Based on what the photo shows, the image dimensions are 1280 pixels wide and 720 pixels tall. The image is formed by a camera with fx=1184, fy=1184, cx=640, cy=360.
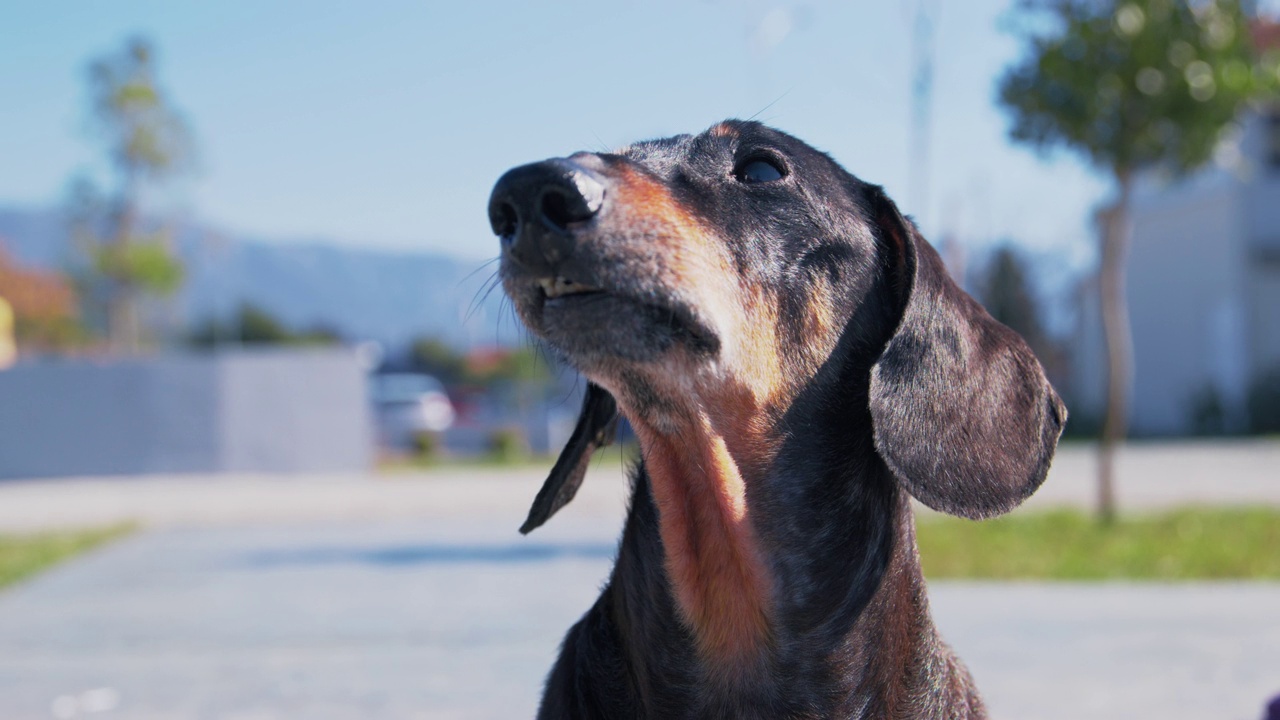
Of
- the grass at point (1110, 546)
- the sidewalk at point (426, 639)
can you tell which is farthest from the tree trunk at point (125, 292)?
the grass at point (1110, 546)

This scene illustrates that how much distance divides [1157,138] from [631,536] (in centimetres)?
885

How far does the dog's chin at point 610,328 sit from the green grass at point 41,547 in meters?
7.98

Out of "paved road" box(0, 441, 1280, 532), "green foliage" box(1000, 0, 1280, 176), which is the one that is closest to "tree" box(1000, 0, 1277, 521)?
"green foliage" box(1000, 0, 1280, 176)

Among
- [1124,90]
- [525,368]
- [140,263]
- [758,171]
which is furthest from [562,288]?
[525,368]

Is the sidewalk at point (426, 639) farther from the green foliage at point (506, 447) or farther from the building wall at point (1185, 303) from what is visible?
the building wall at point (1185, 303)

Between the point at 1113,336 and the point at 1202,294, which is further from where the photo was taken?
the point at 1202,294

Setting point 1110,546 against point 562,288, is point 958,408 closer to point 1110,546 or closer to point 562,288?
point 562,288

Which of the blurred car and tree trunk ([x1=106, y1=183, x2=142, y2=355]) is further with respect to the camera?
the blurred car

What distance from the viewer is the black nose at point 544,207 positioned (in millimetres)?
1994

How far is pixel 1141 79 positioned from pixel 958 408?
27.4 ft

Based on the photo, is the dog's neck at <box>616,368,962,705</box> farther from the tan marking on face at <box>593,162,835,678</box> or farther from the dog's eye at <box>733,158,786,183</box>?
the dog's eye at <box>733,158,786,183</box>

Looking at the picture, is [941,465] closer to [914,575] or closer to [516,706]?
[914,575]

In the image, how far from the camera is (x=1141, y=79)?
31.4 ft

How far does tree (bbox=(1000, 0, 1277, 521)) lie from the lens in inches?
375
